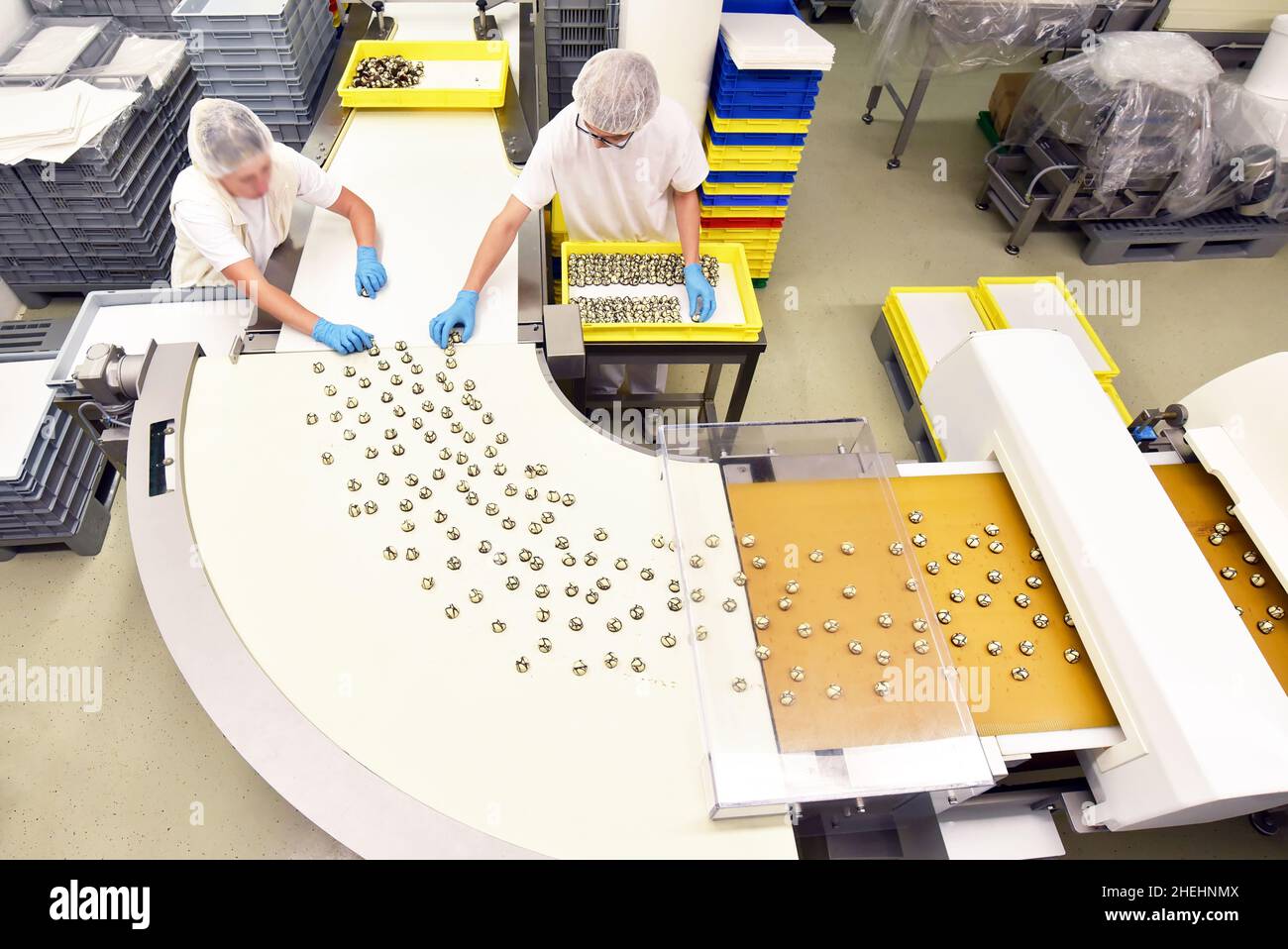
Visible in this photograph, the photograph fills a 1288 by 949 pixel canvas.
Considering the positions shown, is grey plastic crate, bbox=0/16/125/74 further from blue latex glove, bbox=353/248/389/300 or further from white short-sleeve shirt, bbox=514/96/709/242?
white short-sleeve shirt, bbox=514/96/709/242

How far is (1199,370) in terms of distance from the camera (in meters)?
3.38

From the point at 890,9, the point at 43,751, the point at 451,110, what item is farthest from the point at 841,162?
the point at 43,751

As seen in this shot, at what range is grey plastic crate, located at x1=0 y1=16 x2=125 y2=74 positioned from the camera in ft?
9.55

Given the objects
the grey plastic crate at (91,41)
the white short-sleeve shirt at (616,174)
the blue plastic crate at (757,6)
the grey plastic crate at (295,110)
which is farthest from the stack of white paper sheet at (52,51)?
the blue plastic crate at (757,6)

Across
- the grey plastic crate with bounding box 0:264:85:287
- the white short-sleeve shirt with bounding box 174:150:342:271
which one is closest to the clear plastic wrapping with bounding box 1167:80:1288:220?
the white short-sleeve shirt with bounding box 174:150:342:271

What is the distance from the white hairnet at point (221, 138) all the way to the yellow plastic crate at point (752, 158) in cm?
167

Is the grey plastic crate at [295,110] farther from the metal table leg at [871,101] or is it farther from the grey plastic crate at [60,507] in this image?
the metal table leg at [871,101]

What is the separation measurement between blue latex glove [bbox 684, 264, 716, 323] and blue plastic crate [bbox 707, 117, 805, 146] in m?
0.80

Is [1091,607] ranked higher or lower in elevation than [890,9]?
lower

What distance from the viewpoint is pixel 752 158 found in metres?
2.88

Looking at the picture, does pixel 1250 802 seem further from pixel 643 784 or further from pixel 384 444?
pixel 384 444

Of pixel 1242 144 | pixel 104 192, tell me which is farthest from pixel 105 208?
pixel 1242 144

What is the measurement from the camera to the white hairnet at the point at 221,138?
1803 millimetres
